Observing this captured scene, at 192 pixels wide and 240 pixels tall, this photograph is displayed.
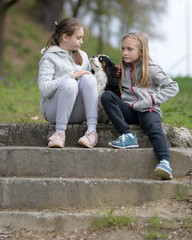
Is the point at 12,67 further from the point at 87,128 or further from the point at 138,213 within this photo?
the point at 138,213

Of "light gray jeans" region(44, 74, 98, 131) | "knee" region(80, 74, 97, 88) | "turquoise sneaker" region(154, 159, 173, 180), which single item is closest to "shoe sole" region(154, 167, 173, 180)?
"turquoise sneaker" region(154, 159, 173, 180)

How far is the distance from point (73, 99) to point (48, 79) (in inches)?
14.1

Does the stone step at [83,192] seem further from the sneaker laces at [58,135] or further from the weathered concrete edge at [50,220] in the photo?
the sneaker laces at [58,135]

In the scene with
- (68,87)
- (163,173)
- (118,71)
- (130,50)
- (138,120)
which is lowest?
(163,173)

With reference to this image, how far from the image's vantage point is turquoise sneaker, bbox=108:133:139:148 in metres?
3.79

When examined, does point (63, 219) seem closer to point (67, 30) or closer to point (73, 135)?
point (73, 135)

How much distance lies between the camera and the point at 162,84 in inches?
155

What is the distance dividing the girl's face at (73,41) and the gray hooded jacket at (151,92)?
0.61m

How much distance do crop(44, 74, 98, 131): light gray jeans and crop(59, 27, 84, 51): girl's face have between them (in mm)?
411

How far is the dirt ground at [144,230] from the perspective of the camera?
3.05 m

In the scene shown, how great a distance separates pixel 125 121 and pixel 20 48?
44.4 feet

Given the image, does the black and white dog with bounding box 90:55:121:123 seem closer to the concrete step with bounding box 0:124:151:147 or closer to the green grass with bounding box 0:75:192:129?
the concrete step with bounding box 0:124:151:147

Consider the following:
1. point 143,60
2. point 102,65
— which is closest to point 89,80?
point 102,65

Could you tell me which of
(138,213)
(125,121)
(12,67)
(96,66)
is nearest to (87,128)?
(125,121)
